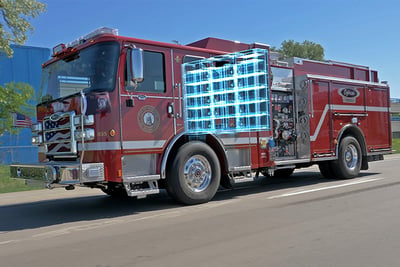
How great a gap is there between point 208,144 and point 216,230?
2717 millimetres

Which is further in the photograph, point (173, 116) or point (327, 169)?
point (327, 169)

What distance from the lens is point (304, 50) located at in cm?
6431

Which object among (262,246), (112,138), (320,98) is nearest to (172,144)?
(112,138)

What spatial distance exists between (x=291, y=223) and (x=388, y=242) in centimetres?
140

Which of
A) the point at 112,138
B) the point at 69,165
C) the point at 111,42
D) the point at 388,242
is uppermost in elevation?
the point at 111,42

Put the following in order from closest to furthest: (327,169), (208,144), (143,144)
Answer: (143,144)
(208,144)
(327,169)

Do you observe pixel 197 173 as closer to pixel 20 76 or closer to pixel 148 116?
pixel 148 116

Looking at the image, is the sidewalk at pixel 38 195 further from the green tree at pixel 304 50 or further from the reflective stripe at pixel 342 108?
the green tree at pixel 304 50

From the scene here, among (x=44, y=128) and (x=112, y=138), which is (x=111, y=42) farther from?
(x=44, y=128)

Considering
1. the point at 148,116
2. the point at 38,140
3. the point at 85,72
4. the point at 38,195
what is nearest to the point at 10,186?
the point at 38,195

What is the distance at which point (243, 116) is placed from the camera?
8.15m

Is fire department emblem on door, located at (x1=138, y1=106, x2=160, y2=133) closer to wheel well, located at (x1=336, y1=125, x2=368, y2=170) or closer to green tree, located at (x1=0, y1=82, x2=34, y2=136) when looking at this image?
wheel well, located at (x1=336, y1=125, x2=368, y2=170)

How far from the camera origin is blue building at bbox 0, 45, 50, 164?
71.4 ft
